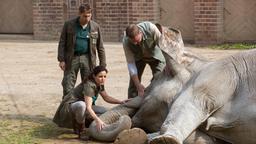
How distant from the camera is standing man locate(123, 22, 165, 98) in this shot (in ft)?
26.0

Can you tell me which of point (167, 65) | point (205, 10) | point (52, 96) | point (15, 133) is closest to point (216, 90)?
point (167, 65)

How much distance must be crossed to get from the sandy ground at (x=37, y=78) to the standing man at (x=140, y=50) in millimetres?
1289

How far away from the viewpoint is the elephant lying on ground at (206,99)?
21.9ft

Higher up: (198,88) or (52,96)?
(198,88)

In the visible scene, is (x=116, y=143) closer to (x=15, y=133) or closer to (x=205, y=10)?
(x=15, y=133)

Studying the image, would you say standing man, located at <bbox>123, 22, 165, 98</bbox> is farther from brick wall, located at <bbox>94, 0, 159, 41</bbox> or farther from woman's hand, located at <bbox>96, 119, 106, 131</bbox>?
brick wall, located at <bbox>94, 0, 159, 41</bbox>

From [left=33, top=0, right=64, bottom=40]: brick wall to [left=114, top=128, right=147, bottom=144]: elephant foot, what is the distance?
1439 centimetres

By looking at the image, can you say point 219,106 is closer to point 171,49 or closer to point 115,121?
point 171,49

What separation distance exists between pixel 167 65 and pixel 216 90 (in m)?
0.88

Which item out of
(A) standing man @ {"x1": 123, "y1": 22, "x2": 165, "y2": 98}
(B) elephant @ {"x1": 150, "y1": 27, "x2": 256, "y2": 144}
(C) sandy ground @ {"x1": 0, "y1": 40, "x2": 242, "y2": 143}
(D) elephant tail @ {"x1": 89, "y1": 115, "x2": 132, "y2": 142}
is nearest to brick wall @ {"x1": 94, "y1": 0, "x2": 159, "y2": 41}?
(C) sandy ground @ {"x1": 0, "y1": 40, "x2": 242, "y2": 143}

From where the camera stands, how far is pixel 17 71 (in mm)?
14227

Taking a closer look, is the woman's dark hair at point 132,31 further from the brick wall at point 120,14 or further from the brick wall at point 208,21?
the brick wall at point 120,14

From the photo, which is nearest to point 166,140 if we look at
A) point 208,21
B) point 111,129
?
point 111,129

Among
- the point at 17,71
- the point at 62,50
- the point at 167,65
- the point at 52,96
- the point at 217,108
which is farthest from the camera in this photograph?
the point at 17,71
